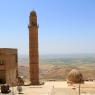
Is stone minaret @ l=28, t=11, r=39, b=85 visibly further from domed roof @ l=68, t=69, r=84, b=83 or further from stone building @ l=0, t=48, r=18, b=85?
domed roof @ l=68, t=69, r=84, b=83

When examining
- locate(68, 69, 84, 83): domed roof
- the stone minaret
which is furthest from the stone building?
locate(68, 69, 84, 83): domed roof

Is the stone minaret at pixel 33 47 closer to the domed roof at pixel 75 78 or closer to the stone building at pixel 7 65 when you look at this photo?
the stone building at pixel 7 65

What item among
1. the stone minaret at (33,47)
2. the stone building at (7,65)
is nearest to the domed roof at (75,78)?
the stone minaret at (33,47)

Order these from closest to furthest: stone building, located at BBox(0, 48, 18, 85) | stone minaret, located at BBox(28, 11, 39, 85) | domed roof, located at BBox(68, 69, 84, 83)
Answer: stone building, located at BBox(0, 48, 18, 85), stone minaret, located at BBox(28, 11, 39, 85), domed roof, located at BBox(68, 69, 84, 83)

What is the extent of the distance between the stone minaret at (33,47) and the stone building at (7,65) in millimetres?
2840

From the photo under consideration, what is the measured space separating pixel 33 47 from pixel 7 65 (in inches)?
220

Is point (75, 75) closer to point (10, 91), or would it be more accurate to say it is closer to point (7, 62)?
point (7, 62)

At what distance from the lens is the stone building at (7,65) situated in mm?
29297

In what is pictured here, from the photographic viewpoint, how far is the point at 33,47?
34719 millimetres

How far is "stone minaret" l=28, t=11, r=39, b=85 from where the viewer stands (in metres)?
34.6

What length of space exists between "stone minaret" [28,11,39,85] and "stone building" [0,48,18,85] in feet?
9.32

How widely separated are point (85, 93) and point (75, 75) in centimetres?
1783

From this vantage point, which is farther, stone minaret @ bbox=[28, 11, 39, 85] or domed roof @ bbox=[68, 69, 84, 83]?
domed roof @ bbox=[68, 69, 84, 83]

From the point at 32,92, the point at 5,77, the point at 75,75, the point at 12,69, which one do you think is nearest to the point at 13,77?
the point at 12,69
